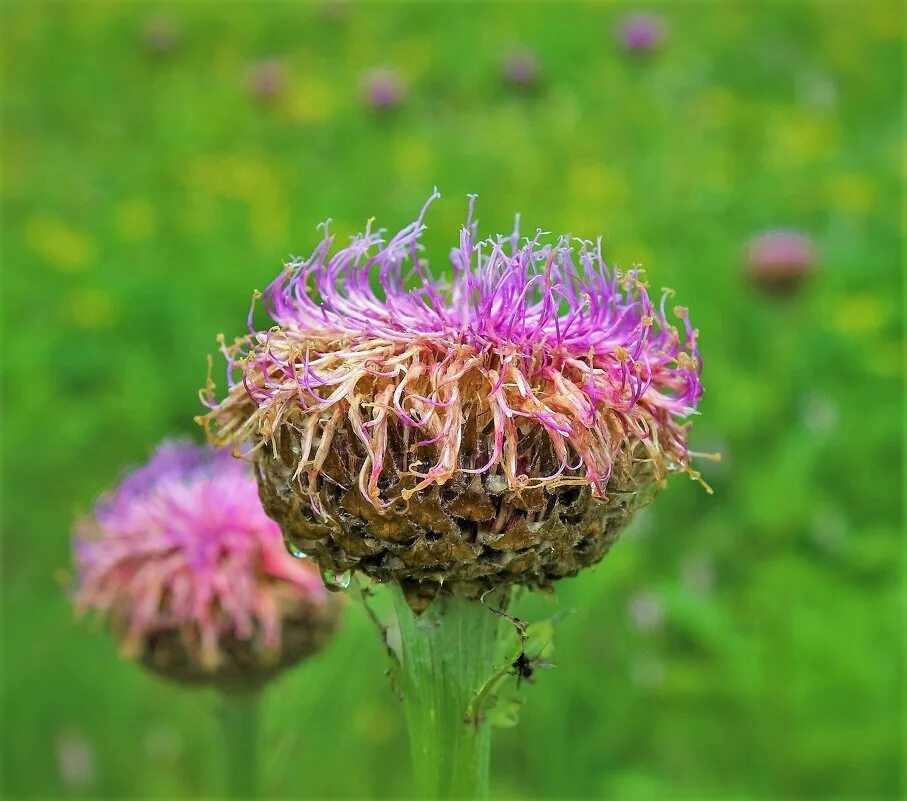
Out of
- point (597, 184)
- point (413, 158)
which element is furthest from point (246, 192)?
point (597, 184)

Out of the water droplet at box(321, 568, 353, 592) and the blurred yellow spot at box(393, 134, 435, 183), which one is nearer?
the water droplet at box(321, 568, 353, 592)

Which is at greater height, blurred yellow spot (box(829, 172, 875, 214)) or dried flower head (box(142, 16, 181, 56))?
dried flower head (box(142, 16, 181, 56))

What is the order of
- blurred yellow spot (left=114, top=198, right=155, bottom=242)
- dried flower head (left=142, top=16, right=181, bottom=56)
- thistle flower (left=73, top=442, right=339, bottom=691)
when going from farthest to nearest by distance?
dried flower head (left=142, top=16, right=181, bottom=56), blurred yellow spot (left=114, top=198, right=155, bottom=242), thistle flower (left=73, top=442, right=339, bottom=691)

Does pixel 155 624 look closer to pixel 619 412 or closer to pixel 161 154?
pixel 619 412

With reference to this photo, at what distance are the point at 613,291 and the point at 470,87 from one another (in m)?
7.44

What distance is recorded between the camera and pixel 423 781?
1.56m

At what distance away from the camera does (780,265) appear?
4973 millimetres

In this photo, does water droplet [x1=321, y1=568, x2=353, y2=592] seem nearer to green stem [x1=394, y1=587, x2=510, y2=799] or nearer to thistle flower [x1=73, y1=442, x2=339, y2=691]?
green stem [x1=394, y1=587, x2=510, y2=799]

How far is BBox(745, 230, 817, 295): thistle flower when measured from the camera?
497 cm

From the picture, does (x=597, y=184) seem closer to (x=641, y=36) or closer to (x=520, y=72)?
(x=641, y=36)

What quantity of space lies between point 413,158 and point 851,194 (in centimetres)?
266

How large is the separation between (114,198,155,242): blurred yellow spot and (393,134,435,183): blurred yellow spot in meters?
1.56

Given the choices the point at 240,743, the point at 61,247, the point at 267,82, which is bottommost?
the point at 240,743

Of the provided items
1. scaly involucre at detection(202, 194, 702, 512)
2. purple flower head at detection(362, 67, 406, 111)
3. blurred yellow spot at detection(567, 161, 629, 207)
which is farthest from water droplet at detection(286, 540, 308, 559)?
purple flower head at detection(362, 67, 406, 111)
